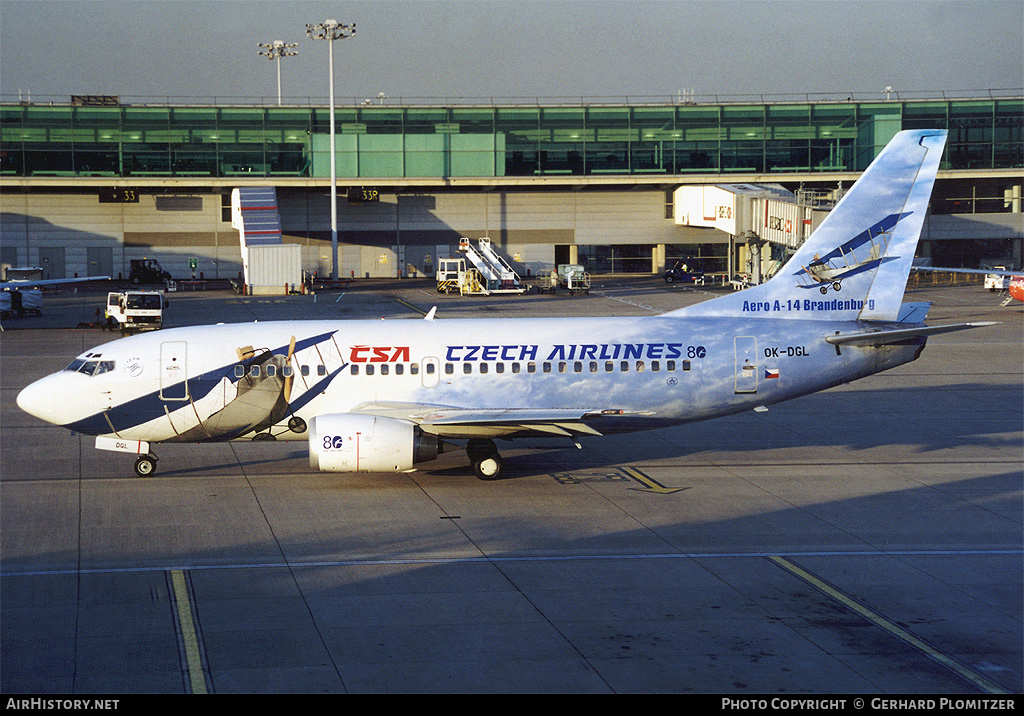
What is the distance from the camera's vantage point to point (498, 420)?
25.3m

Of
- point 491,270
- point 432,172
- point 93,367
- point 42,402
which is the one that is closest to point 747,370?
point 93,367

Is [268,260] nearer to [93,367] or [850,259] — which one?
[93,367]

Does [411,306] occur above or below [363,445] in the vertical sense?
above

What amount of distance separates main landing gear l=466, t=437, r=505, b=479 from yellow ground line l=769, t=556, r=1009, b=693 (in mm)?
8340

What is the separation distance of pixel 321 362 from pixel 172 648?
11907mm

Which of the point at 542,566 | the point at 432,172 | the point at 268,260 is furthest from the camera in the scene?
the point at 432,172

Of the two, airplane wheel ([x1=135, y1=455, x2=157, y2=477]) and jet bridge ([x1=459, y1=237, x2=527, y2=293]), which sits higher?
jet bridge ([x1=459, y1=237, x2=527, y2=293])

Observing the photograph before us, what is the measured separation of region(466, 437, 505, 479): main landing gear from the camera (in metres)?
27.0

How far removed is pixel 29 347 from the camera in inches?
2079

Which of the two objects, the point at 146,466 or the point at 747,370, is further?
the point at 747,370

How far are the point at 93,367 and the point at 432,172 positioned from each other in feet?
232

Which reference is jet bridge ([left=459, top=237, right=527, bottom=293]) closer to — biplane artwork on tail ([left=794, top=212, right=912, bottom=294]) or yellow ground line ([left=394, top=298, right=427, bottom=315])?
yellow ground line ([left=394, top=298, right=427, bottom=315])

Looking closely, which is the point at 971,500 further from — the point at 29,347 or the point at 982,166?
the point at 982,166

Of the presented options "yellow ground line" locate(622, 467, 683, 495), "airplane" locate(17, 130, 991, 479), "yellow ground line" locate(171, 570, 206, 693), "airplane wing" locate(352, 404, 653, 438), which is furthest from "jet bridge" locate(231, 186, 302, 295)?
"yellow ground line" locate(171, 570, 206, 693)
